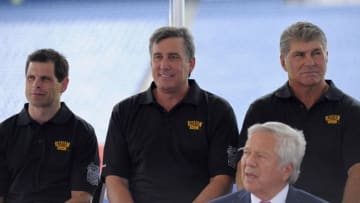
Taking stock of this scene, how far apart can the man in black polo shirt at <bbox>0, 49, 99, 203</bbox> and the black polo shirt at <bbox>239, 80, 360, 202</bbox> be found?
0.95 m

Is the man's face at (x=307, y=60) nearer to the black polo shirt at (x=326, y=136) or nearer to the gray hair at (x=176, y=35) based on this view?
the black polo shirt at (x=326, y=136)

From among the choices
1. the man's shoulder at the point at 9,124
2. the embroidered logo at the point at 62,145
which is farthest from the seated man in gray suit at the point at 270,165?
the man's shoulder at the point at 9,124

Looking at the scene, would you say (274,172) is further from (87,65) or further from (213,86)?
(87,65)

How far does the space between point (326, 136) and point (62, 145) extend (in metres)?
1.42

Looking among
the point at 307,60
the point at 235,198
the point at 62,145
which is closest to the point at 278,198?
the point at 235,198

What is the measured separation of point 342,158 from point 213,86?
13.9ft

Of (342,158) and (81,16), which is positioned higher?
(81,16)

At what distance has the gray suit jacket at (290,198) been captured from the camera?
280cm

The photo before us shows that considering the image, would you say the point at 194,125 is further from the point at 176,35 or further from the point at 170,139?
the point at 176,35

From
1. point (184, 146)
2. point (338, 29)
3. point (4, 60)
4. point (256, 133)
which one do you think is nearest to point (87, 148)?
point (184, 146)

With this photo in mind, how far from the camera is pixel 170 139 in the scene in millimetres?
3713

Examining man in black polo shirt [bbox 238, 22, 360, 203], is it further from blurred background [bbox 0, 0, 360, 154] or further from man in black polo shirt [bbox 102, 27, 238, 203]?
blurred background [bbox 0, 0, 360, 154]

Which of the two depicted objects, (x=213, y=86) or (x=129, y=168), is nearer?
(x=129, y=168)

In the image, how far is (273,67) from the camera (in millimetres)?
8086
